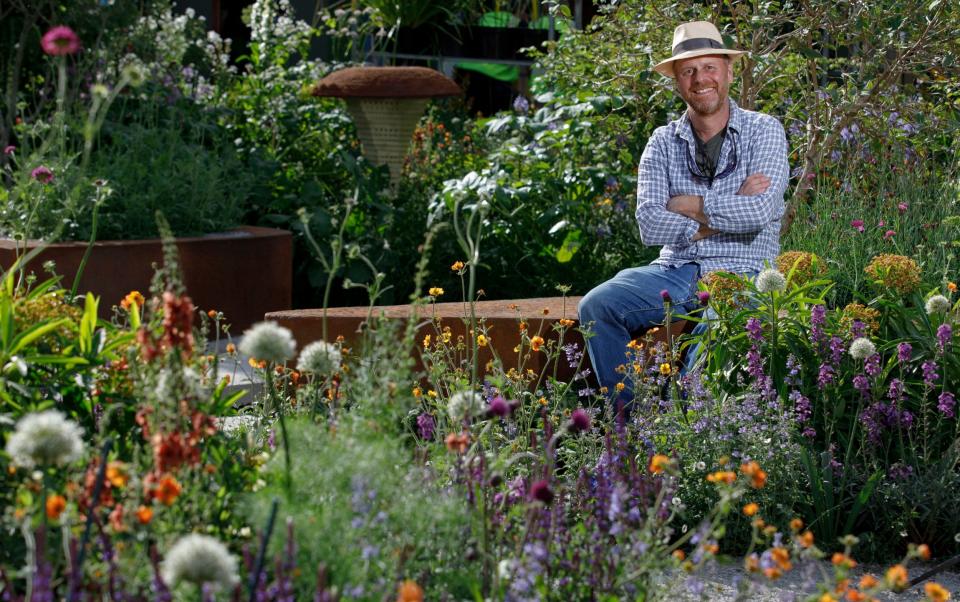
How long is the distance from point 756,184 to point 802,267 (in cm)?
66

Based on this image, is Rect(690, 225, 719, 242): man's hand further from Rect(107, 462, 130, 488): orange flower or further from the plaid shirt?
Rect(107, 462, 130, 488): orange flower

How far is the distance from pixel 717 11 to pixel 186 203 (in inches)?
111

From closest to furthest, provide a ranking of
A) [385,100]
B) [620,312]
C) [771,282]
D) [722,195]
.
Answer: [771,282] → [620,312] → [722,195] → [385,100]

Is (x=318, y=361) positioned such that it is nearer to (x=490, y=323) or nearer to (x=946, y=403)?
(x=946, y=403)

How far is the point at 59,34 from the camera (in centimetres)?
220

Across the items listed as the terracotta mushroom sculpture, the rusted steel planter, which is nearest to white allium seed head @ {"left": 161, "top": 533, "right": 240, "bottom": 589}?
the rusted steel planter

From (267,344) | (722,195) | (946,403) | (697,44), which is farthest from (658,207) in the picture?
(267,344)

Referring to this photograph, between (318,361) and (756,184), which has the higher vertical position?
(756,184)

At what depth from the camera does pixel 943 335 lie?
10.3 feet

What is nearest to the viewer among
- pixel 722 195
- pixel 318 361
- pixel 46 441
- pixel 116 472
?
pixel 46 441

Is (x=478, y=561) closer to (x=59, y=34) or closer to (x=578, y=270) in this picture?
(x=59, y=34)

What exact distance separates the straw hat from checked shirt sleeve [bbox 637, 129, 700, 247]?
262mm

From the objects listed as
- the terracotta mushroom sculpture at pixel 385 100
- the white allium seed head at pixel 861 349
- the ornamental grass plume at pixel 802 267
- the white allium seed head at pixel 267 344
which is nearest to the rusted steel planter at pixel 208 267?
the terracotta mushroom sculpture at pixel 385 100

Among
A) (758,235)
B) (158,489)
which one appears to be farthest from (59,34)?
(758,235)
